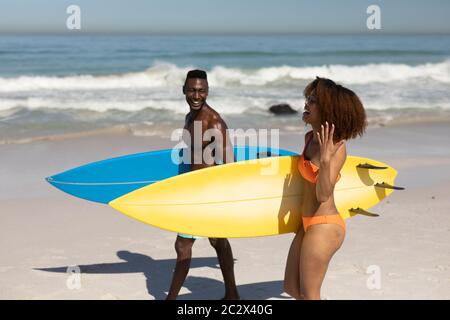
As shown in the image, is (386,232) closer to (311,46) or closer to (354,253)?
(354,253)

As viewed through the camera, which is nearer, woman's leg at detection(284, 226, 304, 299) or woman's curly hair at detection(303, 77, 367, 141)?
woman's curly hair at detection(303, 77, 367, 141)

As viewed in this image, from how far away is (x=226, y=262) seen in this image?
15.2ft

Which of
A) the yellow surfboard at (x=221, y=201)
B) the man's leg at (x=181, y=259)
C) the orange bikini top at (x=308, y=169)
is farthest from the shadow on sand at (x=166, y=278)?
the orange bikini top at (x=308, y=169)

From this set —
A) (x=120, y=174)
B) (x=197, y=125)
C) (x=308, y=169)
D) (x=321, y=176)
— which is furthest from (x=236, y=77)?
(x=321, y=176)

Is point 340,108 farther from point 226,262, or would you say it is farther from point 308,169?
point 226,262

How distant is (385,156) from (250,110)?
24.6ft

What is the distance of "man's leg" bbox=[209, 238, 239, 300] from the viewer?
4594 millimetres

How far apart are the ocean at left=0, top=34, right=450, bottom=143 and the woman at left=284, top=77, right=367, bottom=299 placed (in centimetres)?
918

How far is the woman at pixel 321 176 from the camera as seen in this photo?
3365 mm

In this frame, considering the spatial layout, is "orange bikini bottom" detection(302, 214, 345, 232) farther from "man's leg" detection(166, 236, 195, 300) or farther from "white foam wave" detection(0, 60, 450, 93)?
"white foam wave" detection(0, 60, 450, 93)

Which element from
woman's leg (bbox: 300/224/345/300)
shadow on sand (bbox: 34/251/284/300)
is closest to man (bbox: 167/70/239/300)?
shadow on sand (bbox: 34/251/284/300)

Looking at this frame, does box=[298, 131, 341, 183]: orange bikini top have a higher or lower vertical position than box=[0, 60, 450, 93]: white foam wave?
higher

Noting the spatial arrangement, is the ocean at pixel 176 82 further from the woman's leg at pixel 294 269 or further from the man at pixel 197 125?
the woman's leg at pixel 294 269

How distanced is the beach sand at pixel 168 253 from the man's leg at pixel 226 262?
0.71 ft
